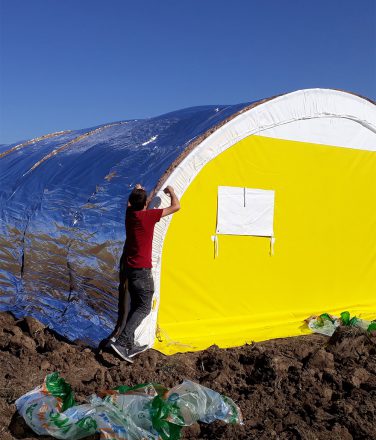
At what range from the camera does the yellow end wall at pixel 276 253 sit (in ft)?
18.6

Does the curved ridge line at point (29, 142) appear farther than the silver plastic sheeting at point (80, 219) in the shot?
Yes

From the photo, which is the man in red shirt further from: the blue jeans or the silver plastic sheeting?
the silver plastic sheeting

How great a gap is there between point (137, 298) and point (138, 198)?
2.80 ft

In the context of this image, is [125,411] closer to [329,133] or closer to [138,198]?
[138,198]

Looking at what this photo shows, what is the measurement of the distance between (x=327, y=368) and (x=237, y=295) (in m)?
1.72

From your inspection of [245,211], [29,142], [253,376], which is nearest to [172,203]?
[245,211]

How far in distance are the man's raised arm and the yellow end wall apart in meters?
0.50

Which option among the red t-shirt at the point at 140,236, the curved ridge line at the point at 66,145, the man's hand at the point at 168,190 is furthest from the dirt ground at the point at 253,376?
the curved ridge line at the point at 66,145

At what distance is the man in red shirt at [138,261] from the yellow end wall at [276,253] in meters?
0.51

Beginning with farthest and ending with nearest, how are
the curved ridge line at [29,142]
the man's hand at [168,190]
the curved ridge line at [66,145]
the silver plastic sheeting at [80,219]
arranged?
the curved ridge line at [29,142] → the curved ridge line at [66,145] → the silver plastic sheeting at [80,219] → the man's hand at [168,190]

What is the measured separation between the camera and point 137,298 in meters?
4.91

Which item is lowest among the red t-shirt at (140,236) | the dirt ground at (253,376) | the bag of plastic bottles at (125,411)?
the dirt ground at (253,376)

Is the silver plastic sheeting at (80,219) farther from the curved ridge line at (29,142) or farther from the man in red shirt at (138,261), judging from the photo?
the curved ridge line at (29,142)

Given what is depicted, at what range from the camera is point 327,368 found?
15.0 feet
